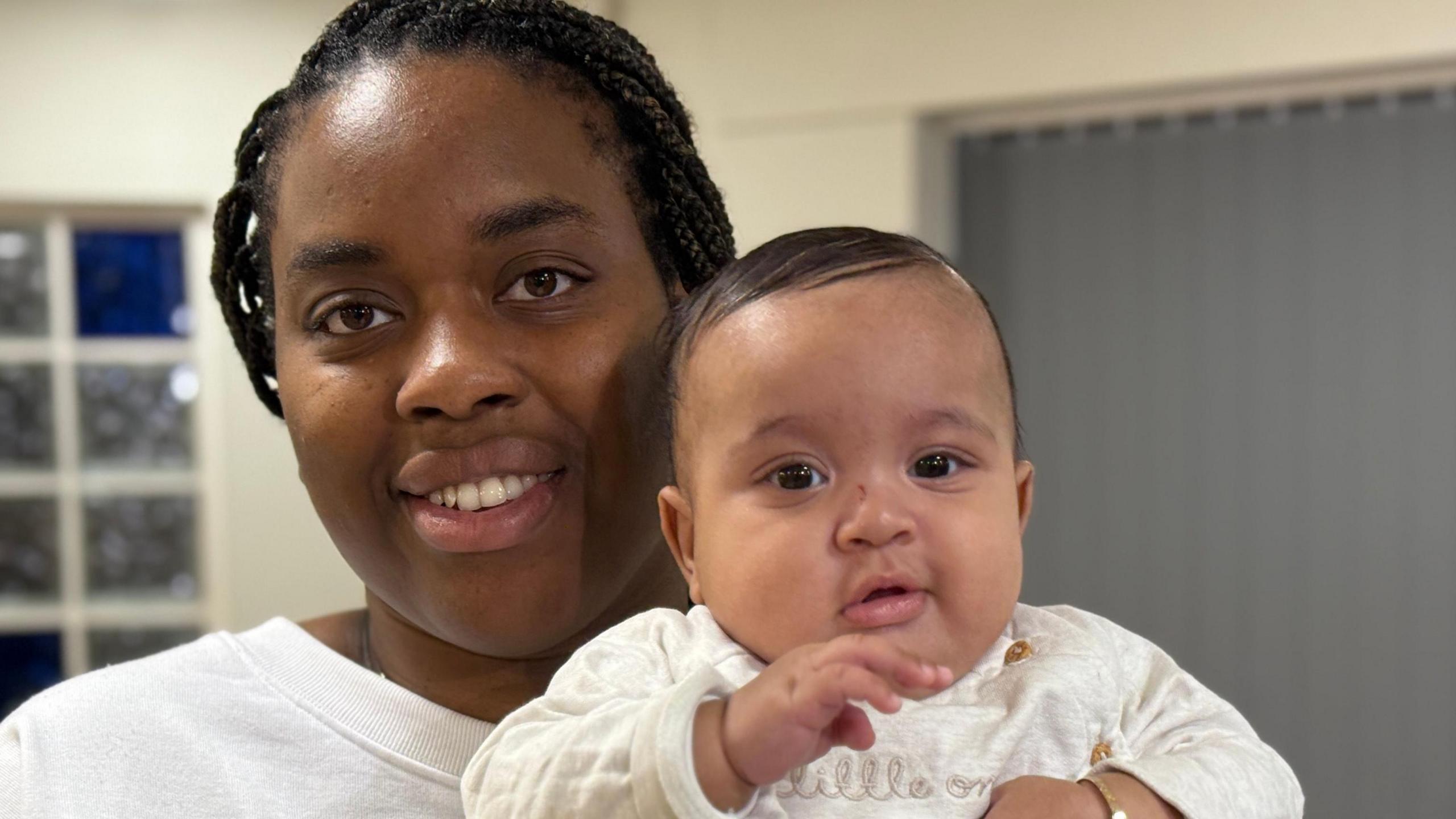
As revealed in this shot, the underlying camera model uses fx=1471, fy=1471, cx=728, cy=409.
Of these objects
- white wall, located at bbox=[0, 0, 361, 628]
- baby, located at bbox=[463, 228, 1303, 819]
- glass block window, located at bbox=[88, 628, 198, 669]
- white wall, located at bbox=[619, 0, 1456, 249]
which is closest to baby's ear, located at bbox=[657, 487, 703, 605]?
baby, located at bbox=[463, 228, 1303, 819]

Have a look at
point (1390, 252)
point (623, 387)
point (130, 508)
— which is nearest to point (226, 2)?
point (130, 508)

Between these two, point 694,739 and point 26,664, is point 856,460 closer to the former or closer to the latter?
point 694,739

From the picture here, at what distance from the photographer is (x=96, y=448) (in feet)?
14.5

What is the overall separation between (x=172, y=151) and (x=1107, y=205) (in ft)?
8.58

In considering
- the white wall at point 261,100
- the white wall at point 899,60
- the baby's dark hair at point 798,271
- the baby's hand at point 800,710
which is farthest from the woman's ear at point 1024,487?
the white wall at point 261,100

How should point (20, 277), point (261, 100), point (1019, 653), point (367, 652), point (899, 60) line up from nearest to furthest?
1. point (1019, 653)
2. point (367, 652)
3. point (899, 60)
4. point (261, 100)
5. point (20, 277)

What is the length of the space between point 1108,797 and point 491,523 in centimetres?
54

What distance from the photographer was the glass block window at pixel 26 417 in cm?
436

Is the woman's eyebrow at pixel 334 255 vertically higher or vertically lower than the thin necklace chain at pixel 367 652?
higher

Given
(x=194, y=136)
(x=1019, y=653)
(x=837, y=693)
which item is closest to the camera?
(x=837, y=693)

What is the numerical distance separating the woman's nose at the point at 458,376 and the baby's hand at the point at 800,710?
1.21 ft

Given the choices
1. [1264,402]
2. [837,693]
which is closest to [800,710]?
[837,693]

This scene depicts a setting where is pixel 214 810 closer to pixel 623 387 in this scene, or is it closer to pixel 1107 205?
pixel 623 387

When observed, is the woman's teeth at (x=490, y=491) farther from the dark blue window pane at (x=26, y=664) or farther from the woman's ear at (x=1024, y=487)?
the dark blue window pane at (x=26, y=664)
